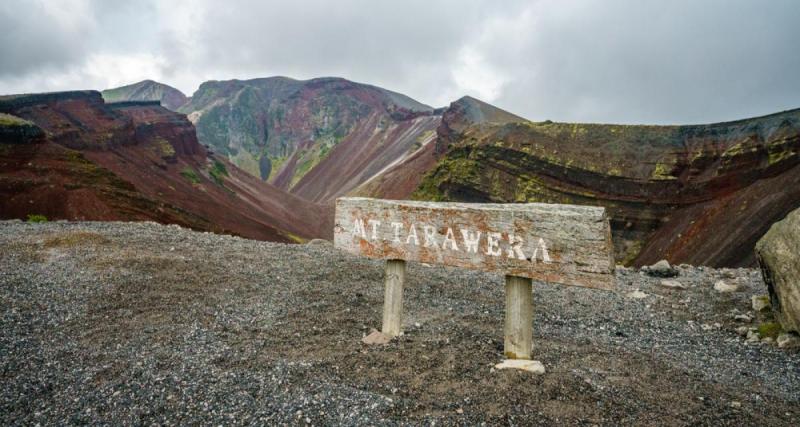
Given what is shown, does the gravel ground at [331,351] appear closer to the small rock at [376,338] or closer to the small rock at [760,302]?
the small rock at [376,338]

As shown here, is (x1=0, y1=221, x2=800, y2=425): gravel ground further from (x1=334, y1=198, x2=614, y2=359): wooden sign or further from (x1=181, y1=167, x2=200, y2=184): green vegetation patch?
(x1=181, y1=167, x2=200, y2=184): green vegetation patch

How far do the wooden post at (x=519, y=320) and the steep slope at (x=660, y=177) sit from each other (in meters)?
17.7

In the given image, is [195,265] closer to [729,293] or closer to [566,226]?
[566,226]

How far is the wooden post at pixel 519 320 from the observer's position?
6223mm

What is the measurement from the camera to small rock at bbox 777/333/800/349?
7790mm

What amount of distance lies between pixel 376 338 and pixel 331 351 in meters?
0.78

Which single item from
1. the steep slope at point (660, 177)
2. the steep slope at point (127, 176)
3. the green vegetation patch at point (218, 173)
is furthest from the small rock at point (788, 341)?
the green vegetation patch at point (218, 173)

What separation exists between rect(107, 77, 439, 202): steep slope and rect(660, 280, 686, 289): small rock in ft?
381

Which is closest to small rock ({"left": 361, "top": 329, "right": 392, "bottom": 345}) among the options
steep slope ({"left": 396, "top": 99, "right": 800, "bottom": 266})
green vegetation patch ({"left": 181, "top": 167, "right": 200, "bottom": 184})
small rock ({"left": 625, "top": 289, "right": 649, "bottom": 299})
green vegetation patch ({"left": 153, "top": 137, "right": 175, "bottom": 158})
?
small rock ({"left": 625, "top": 289, "right": 649, "bottom": 299})

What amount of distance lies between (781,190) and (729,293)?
1580 centimetres

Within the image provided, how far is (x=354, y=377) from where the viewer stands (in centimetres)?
574

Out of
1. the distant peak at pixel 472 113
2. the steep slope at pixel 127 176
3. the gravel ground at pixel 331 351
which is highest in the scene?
the distant peak at pixel 472 113

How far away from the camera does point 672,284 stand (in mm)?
12648

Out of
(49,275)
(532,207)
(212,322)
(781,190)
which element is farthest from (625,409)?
(781,190)
